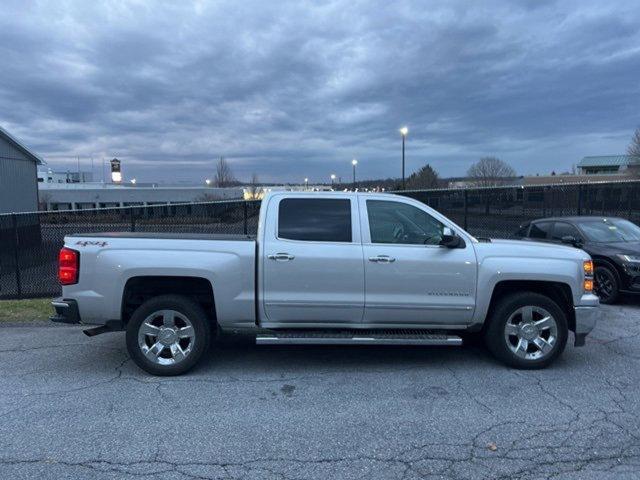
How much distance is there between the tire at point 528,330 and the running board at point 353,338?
49 cm

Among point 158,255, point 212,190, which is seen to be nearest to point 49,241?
point 158,255

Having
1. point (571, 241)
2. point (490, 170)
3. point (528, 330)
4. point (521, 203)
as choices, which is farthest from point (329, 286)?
point (490, 170)

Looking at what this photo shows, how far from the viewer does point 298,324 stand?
5254 millimetres

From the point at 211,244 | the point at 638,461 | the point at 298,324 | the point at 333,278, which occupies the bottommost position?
the point at 638,461

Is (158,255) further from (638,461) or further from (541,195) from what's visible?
(541,195)

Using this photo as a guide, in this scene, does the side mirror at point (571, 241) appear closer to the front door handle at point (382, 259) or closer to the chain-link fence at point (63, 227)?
the front door handle at point (382, 259)

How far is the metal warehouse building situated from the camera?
19.6 metres

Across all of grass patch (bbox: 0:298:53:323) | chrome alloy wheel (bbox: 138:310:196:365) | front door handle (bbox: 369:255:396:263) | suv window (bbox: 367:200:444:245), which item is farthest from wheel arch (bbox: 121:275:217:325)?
grass patch (bbox: 0:298:53:323)

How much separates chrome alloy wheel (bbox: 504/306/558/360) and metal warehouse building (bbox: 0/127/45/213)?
19.7m

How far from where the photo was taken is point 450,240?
5.15m

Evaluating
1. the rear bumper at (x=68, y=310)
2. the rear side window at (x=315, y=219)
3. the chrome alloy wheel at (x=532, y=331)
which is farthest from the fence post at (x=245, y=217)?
the chrome alloy wheel at (x=532, y=331)

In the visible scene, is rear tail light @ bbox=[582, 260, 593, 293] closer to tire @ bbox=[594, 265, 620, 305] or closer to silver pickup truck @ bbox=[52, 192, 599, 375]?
silver pickup truck @ bbox=[52, 192, 599, 375]

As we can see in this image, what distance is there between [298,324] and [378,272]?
0.99 metres

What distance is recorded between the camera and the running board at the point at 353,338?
16.6 ft
